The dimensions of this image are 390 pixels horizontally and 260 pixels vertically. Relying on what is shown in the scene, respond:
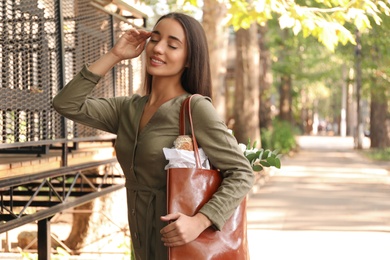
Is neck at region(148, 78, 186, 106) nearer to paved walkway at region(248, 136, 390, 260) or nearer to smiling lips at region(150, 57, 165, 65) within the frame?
smiling lips at region(150, 57, 165, 65)

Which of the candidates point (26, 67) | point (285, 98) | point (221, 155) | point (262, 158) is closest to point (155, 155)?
point (221, 155)

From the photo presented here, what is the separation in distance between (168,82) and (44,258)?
163 inches

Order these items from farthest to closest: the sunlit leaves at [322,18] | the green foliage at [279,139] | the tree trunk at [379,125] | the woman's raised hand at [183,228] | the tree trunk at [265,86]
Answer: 1. the tree trunk at [379,125]
2. the tree trunk at [265,86]
3. the green foliage at [279,139]
4. the sunlit leaves at [322,18]
5. the woman's raised hand at [183,228]

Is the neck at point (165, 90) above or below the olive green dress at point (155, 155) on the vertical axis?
above

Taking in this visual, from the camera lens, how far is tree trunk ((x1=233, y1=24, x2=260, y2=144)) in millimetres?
22750

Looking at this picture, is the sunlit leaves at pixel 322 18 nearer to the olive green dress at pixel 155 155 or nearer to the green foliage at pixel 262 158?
the green foliage at pixel 262 158

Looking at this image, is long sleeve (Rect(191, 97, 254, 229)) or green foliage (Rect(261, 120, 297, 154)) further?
green foliage (Rect(261, 120, 297, 154))

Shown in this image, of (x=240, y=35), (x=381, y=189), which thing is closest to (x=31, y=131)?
(x=381, y=189)

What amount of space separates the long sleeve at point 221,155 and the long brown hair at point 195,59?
0.48ft

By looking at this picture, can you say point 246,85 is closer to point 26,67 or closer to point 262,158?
point 26,67

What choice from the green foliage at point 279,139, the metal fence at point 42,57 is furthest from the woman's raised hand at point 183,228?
the green foliage at point 279,139

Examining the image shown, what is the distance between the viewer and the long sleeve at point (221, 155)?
3.06 metres

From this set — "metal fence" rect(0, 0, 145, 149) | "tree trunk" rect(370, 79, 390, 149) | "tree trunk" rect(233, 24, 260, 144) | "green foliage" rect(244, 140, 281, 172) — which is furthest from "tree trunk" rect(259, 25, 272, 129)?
"green foliage" rect(244, 140, 281, 172)

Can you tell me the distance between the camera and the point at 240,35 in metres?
22.7
